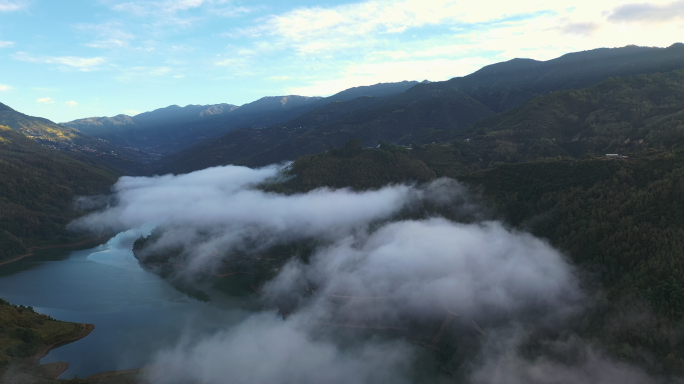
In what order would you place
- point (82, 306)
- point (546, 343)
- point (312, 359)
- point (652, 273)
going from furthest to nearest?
point (82, 306), point (312, 359), point (546, 343), point (652, 273)

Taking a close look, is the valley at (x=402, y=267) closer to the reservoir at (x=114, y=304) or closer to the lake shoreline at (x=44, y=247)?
the reservoir at (x=114, y=304)

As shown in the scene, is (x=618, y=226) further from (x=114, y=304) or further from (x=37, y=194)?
(x=37, y=194)

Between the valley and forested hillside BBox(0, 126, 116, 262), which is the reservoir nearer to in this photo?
the valley

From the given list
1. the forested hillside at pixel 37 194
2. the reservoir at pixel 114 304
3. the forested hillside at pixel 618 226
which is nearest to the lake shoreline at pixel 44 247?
the forested hillside at pixel 37 194

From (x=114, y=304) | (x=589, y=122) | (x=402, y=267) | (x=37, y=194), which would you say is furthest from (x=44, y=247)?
(x=589, y=122)

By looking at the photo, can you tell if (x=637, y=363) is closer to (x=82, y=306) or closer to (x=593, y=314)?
(x=593, y=314)

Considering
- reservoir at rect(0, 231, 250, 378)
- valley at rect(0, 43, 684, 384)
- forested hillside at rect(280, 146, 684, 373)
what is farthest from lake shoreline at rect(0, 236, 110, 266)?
forested hillside at rect(280, 146, 684, 373)

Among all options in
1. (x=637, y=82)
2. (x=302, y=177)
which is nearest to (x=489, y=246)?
(x=302, y=177)
